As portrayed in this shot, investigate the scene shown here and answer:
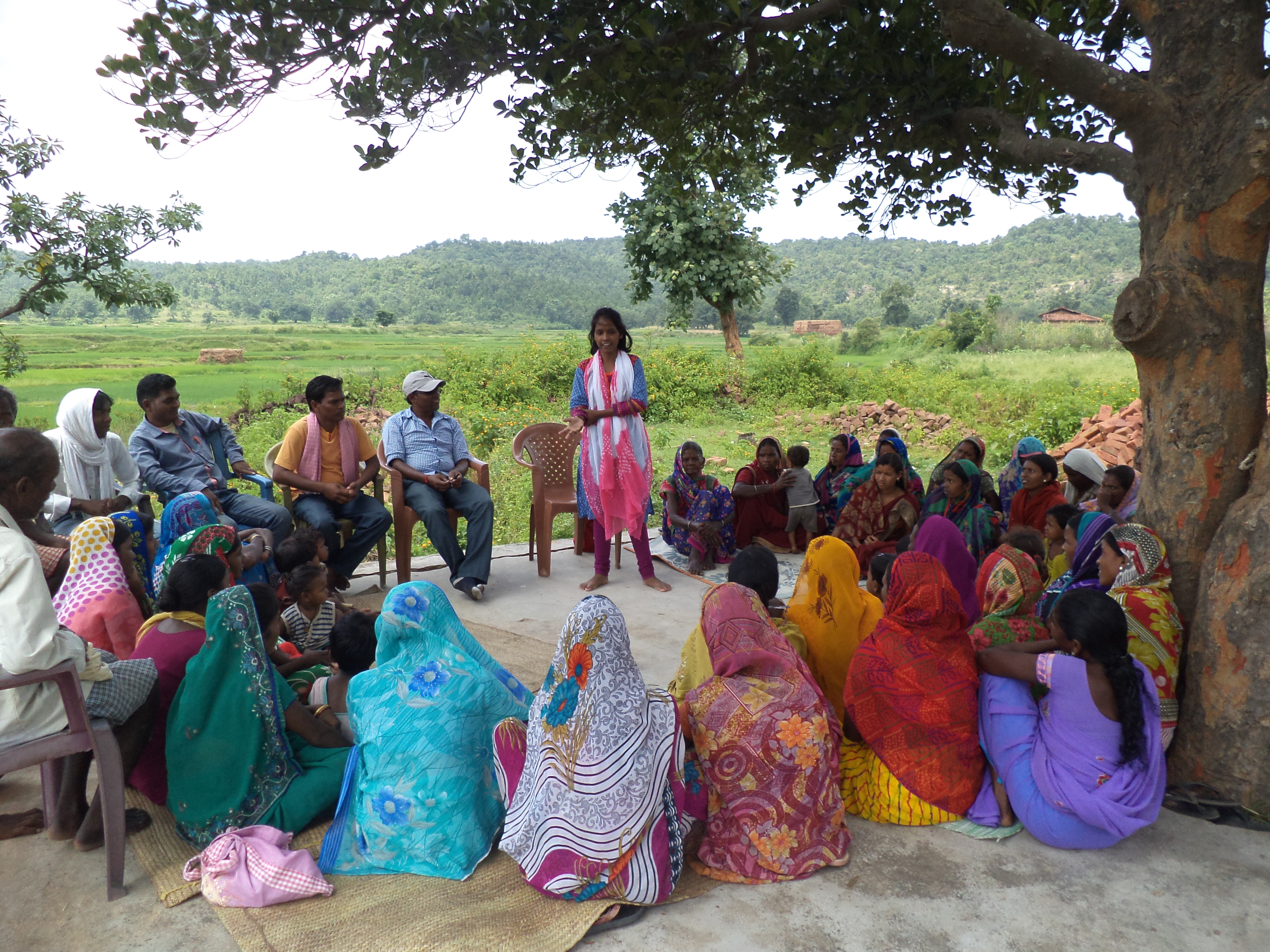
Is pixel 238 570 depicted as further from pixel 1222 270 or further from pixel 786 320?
pixel 786 320

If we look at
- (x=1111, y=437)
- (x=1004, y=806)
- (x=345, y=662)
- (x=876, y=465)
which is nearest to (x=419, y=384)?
(x=345, y=662)

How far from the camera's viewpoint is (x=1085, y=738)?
2.77 m

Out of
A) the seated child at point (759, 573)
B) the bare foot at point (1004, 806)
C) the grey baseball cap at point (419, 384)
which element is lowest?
the bare foot at point (1004, 806)

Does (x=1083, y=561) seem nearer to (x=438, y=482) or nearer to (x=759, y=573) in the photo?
(x=759, y=573)

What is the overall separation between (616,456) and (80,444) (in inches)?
131

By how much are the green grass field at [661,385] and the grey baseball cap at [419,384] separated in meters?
2.02

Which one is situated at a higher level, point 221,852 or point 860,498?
point 860,498

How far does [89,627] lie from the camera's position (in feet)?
11.3

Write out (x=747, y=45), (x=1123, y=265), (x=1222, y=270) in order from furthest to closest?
(x=1123, y=265) < (x=747, y=45) < (x=1222, y=270)

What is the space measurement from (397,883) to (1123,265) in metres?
55.2

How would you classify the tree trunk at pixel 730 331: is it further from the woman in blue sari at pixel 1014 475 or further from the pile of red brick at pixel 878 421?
the woman in blue sari at pixel 1014 475

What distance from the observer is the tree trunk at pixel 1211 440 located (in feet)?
9.90

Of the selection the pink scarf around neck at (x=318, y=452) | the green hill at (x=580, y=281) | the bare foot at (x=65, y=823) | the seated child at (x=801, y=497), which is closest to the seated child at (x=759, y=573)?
the bare foot at (x=65, y=823)

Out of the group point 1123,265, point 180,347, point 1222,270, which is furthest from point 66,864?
point 1123,265
